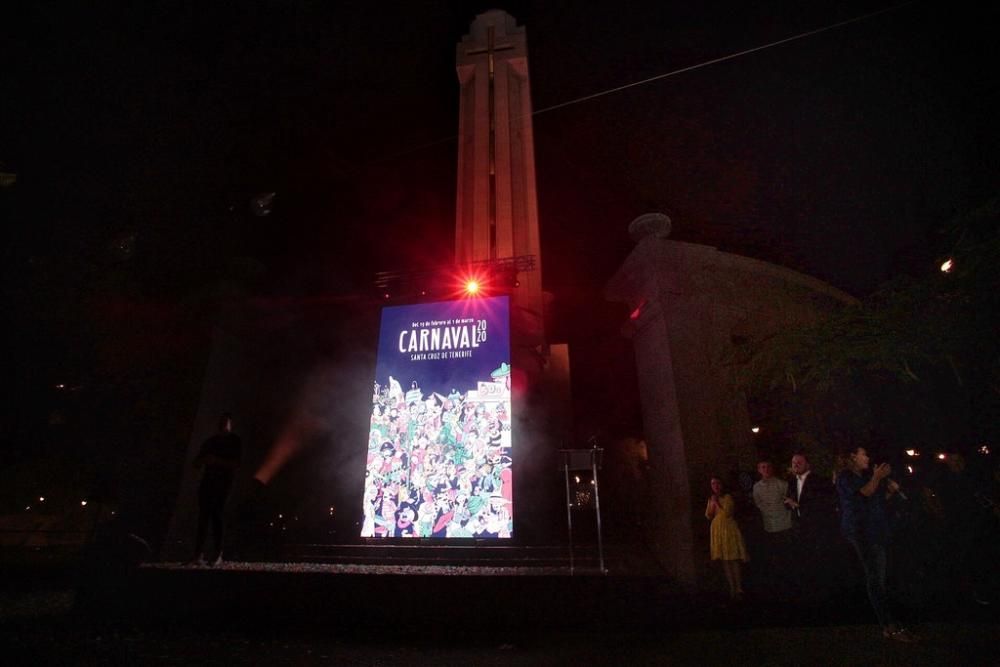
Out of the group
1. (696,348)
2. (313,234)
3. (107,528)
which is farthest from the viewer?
(313,234)

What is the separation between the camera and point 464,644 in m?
2.88

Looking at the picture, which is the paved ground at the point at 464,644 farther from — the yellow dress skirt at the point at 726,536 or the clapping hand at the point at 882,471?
the yellow dress skirt at the point at 726,536

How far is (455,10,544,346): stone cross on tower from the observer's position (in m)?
8.54

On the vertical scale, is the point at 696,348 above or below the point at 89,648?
above

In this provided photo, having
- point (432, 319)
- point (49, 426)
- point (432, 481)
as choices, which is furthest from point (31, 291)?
point (432, 481)

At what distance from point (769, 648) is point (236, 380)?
306 inches

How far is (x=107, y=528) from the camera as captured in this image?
11.9ft

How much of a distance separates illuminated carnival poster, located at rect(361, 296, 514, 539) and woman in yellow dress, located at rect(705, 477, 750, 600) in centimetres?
242

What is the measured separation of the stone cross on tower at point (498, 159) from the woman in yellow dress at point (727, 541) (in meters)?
3.82

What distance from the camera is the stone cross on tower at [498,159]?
8.54 m

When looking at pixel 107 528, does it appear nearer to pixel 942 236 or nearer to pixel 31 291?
pixel 31 291

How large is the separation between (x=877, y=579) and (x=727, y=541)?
176 cm

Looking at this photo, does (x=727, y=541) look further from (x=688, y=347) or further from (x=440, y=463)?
(x=440, y=463)

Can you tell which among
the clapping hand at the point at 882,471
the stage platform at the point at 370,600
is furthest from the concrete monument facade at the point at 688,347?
the stage platform at the point at 370,600
